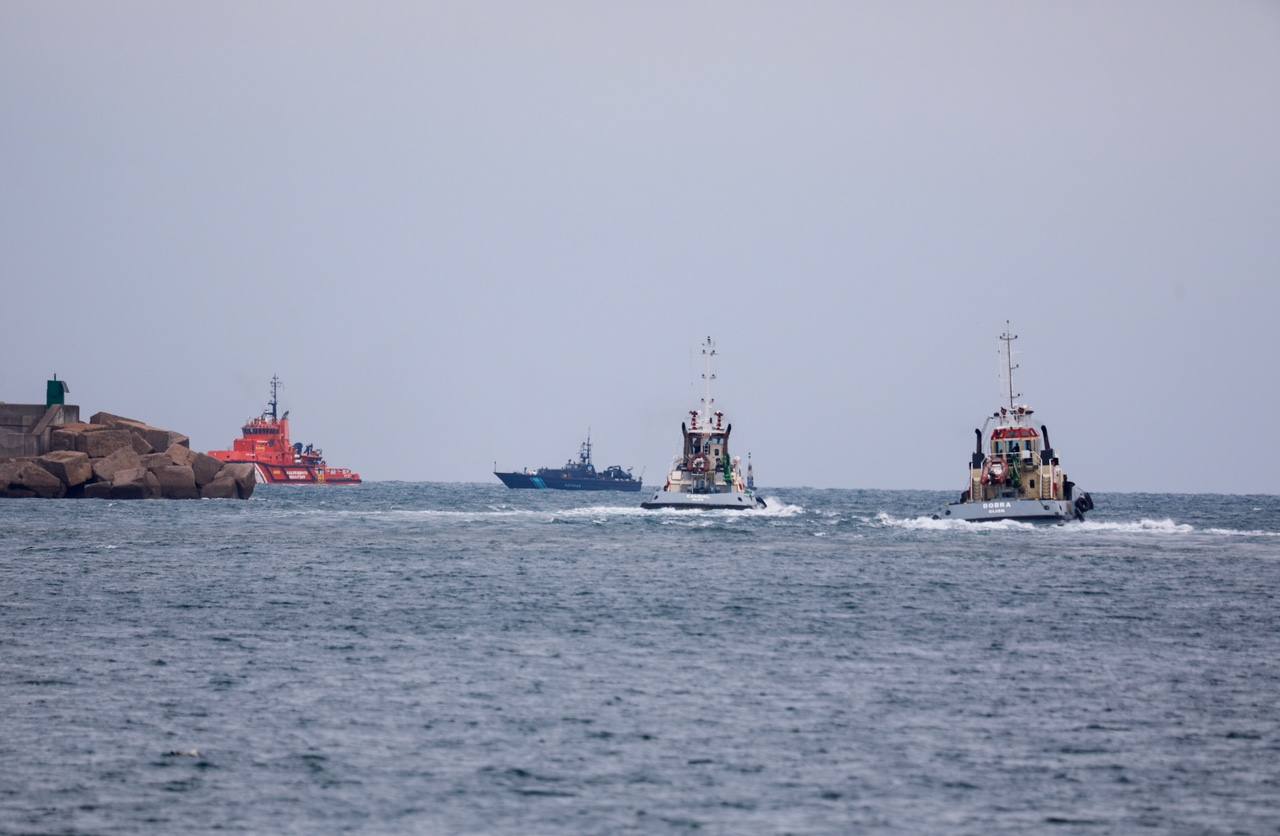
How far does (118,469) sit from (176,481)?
585 cm

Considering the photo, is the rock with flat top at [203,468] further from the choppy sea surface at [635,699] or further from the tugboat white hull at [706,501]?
the choppy sea surface at [635,699]

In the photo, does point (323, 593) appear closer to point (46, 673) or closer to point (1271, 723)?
point (46, 673)

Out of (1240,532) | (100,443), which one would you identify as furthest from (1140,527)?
(100,443)

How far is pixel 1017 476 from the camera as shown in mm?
82562

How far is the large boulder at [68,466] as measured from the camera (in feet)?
416

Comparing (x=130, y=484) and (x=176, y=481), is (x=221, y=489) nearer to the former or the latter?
(x=176, y=481)

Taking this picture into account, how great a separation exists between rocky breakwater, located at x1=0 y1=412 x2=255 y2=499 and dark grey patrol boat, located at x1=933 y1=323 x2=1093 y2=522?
82019mm

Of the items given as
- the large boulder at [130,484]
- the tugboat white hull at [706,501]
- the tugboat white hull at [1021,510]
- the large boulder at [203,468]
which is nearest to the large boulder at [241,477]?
the large boulder at [203,468]

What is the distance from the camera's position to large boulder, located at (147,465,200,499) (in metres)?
135

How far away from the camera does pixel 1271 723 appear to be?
2464 centimetres

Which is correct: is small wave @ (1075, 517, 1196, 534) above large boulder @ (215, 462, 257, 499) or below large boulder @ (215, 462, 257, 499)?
below

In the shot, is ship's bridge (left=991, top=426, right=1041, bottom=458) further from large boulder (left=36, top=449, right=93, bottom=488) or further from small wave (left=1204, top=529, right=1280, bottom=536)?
large boulder (left=36, top=449, right=93, bottom=488)

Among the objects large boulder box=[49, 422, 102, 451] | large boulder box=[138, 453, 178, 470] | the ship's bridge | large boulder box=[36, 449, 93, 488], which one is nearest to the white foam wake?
the ship's bridge

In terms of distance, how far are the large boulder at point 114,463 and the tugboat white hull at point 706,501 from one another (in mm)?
57097
